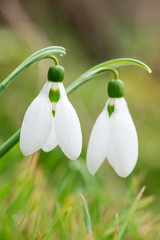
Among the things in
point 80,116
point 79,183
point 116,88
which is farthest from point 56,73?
point 80,116

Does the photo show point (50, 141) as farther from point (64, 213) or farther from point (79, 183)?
point (79, 183)

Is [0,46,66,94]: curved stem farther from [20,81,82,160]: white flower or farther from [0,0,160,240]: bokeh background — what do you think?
[0,0,160,240]: bokeh background

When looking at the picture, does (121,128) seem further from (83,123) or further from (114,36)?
(114,36)

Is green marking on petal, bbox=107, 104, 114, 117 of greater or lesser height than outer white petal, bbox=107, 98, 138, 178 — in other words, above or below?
above

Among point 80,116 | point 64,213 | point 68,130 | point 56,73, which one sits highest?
point 80,116

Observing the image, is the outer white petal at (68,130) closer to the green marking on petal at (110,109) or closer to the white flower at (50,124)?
the white flower at (50,124)

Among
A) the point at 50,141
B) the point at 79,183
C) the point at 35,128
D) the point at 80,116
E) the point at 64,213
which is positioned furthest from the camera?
the point at 80,116

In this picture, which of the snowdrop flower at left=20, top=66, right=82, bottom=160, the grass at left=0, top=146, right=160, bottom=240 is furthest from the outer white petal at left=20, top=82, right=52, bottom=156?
the grass at left=0, top=146, right=160, bottom=240

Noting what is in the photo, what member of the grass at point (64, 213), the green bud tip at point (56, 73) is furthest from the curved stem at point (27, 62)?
the grass at point (64, 213)
